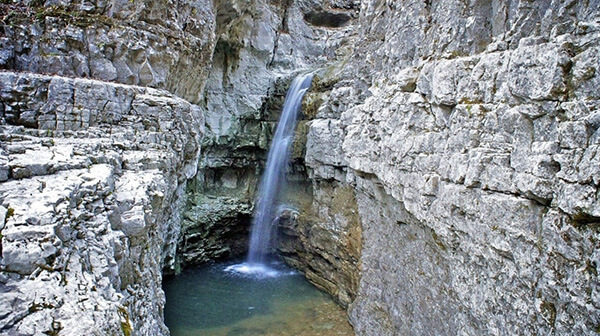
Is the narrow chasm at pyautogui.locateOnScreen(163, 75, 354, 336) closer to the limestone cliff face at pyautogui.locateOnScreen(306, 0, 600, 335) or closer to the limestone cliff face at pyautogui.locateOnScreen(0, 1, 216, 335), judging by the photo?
the limestone cliff face at pyautogui.locateOnScreen(0, 1, 216, 335)

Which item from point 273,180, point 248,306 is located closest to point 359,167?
point 248,306

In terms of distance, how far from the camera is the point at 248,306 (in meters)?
16.4

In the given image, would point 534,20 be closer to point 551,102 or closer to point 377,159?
point 551,102

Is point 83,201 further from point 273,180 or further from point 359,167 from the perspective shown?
point 273,180

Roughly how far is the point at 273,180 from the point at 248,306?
25.6 ft

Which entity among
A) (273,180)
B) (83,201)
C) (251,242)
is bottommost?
(251,242)

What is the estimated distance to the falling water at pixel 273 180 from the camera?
2169 centimetres

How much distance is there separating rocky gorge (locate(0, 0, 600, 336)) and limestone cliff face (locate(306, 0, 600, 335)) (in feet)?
0.11

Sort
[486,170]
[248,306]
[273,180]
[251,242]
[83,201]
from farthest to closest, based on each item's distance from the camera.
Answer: [251,242] < [273,180] < [248,306] < [486,170] < [83,201]

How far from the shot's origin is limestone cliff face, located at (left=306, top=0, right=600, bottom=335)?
17.0ft

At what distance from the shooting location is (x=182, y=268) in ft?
67.8

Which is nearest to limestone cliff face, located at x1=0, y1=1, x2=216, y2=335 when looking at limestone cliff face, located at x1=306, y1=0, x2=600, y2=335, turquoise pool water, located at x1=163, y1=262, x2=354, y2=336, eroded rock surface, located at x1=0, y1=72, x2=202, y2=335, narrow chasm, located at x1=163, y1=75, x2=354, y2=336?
eroded rock surface, located at x1=0, y1=72, x2=202, y2=335

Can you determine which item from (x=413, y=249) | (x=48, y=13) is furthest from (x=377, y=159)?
(x=48, y=13)

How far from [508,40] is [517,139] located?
2.04m
